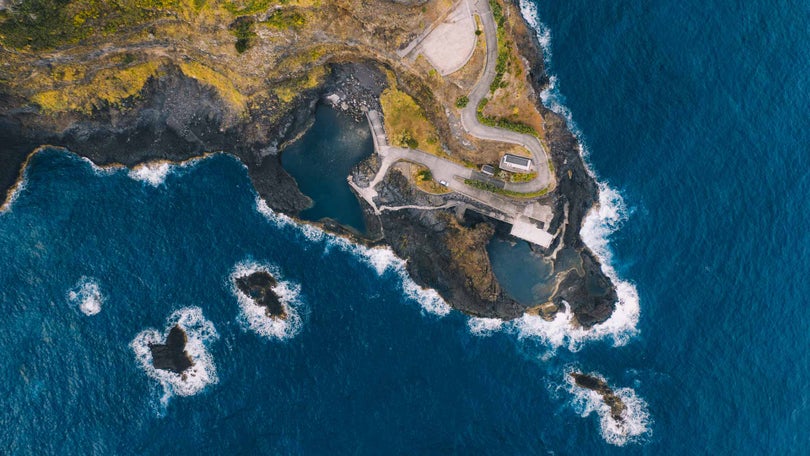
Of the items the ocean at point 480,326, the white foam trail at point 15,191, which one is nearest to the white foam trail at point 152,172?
the ocean at point 480,326

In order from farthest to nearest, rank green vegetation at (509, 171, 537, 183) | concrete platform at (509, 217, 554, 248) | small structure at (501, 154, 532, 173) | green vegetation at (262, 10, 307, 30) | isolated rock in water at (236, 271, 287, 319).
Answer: isolated rock in water at (236, 271, 287, 319)
concrete platform at (509, 217, 554, 248)
green vegetation at (509, 171, 537, 183)
small structure at (501, 154, 532, 173)
green vegetation at (262, 10, 307, 30)

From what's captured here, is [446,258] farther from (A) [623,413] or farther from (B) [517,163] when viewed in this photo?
(A) [623,413]

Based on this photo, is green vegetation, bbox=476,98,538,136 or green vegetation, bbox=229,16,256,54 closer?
green vegetation, bbox=229,16,256,54

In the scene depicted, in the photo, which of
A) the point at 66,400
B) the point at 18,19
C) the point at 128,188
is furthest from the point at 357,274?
the point at 18,19

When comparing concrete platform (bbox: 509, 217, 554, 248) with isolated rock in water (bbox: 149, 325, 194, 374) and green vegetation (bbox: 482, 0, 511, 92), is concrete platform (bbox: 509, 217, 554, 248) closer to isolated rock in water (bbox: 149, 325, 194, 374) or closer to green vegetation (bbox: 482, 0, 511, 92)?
green vegetation (bbox: 482, 0, 511, 92)

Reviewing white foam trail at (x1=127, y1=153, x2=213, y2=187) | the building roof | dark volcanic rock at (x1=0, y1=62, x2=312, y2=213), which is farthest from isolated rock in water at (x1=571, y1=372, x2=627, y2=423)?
white foam trail at (x1=127, y1=153, x2=213, y2=187)

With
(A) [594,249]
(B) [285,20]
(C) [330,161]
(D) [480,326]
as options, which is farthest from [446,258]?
(B) [285,20]

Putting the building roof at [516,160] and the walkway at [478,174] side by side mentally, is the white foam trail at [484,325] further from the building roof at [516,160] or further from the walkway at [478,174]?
the building roof at [516,160]

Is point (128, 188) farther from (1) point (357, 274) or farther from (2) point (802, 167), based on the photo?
(2) point (802, 167)
